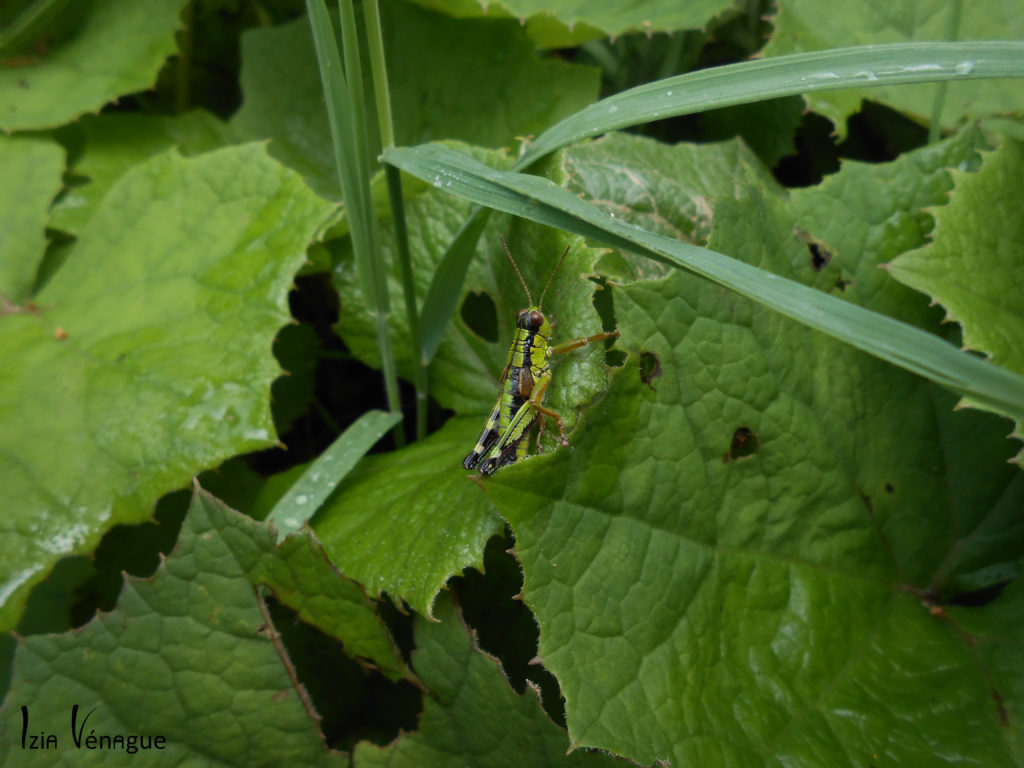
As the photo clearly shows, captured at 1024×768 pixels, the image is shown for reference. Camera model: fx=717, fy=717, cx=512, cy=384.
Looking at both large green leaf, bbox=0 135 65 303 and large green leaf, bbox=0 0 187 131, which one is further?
large green leaf, bbox=0 0 187 131

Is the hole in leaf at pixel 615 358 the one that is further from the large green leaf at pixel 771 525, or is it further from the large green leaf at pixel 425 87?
the large green leaf at pixel 425 87

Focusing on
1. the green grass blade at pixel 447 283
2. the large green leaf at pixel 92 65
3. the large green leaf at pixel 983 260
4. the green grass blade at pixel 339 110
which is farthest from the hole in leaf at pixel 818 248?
the large green leaf at pixel 92 65

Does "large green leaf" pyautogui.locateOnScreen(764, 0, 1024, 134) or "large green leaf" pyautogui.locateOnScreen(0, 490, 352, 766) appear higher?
"large green leaf" pyautogui.locateOnScreen(764, 0, 1024, 134)

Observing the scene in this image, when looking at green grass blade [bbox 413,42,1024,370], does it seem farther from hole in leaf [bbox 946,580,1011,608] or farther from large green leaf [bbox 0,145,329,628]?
hole in leaf [bbox 946,580,1011,608]

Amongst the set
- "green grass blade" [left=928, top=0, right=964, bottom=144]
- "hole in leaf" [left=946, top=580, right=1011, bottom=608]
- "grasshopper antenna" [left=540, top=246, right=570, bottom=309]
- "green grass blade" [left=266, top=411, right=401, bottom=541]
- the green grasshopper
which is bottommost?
"hole in leaf" [left=946, top=580, right=1011, bottom=608]

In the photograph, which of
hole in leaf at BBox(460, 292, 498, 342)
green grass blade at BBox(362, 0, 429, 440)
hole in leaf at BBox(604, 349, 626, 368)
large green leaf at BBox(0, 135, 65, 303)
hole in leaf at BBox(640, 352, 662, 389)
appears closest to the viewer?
hole in leaf at BBox(640, 352, 662, 389)

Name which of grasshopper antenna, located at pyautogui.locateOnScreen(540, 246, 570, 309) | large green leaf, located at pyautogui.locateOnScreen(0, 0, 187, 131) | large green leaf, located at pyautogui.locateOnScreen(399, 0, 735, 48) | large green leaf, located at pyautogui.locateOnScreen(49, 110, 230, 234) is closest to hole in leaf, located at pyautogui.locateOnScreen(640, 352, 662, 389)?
grasshopper antenna, located at pyautogui.locateOnScreen(540, 246, 570, 309)

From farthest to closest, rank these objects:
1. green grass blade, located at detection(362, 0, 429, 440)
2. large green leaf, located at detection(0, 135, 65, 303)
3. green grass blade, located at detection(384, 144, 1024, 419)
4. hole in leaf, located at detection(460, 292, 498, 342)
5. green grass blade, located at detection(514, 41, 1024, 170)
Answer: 1. large green leaf, located at detection(0, 135, 65, 303)
2. hole in leaf, located at detection(460, 292, 498, 342)
3. green grass blade, located at detection(362, 0, 429, 440)
4. green grass blade, located at detection(514, 41, 1024, 170)
5. green grass blade, located at detection(384, 144, 1024, 419)
